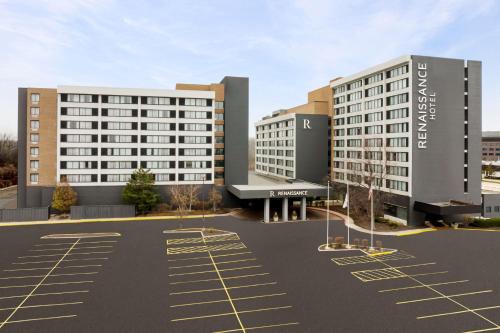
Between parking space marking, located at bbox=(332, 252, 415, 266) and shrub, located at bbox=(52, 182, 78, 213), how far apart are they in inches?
1875

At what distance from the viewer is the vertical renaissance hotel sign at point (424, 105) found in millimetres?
58719

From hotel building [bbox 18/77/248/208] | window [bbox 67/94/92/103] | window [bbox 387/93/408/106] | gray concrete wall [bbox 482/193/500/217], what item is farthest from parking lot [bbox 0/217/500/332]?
window [bbox 67/94/92/103]

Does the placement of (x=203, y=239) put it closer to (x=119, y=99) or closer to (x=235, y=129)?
(x=235, y=129)

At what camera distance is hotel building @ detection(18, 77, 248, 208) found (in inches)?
2603

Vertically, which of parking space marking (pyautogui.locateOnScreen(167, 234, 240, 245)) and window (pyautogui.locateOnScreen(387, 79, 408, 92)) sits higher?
window (pyautogui.locateOnScreen(387, 79, 408, 92))

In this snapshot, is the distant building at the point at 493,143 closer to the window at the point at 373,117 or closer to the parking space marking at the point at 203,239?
the window at the point at 373,117

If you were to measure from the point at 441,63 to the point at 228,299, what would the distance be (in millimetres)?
54235

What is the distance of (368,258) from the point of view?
39.0 meters

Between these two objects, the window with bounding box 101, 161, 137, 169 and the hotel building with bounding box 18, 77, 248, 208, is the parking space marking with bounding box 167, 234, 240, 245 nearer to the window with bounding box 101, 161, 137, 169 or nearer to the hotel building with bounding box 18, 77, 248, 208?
the hotel building with bounding box 18, 77, 248, 208

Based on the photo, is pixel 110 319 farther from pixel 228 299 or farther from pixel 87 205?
pixel 87 205

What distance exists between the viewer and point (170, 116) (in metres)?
70.5

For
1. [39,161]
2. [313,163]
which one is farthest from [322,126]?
[39,161]

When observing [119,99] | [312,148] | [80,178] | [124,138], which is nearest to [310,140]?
[312,148]

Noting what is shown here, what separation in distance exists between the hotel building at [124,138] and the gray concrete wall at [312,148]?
68.1 ft
